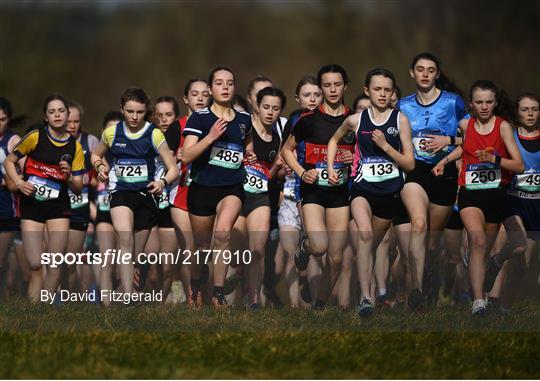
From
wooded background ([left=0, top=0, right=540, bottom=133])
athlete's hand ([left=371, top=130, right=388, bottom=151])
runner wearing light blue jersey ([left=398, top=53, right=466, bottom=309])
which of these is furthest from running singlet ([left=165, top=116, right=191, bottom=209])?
wooded background ([left=0, top=0, right=540, bottom=133])

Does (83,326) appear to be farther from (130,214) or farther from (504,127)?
(504,127)

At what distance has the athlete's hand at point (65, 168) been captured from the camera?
11.7 meters

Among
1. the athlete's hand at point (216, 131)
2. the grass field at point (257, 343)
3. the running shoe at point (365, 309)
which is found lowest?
the grass field at point (257, 343)

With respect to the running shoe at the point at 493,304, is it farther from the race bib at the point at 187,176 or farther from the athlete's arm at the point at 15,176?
the athlete's arm at the point at 15,176

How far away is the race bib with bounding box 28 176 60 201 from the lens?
38.2 feet

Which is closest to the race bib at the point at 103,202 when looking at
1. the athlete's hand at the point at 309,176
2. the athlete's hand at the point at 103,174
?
the athlete's hand at the point at 103,174

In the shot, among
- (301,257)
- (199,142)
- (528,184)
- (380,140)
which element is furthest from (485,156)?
(199,142)

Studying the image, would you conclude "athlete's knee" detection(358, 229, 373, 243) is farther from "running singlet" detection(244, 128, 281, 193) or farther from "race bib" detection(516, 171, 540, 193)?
"race bib" detection(516, 171, 540, 193)

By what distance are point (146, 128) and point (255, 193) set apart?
1197 mm

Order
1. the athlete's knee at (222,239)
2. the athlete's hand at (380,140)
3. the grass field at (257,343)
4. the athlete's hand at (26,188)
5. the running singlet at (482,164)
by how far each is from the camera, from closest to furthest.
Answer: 1. the grass field at (257,343)
2. the athlete's hand at (380,140)
3. the running singlet at (482,164)
4. the athlete's knee at (222,239)
5. the athlete's hand at (26,188)

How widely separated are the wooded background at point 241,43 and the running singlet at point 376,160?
14.0m

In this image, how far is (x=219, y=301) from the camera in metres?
11.0

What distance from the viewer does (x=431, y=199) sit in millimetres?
11500

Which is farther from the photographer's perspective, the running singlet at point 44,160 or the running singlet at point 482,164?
the running singlet at point 44,160
